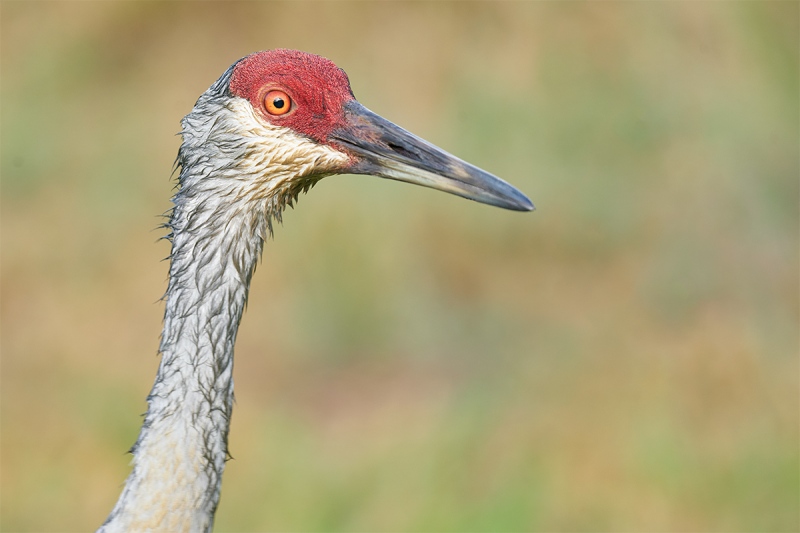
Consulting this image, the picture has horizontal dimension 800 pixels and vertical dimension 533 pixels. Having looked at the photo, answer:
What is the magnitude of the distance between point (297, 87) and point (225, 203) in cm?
45

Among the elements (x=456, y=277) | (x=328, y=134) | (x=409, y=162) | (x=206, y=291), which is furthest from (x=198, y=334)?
(x=456, y=277)

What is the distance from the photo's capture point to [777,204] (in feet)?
29.8

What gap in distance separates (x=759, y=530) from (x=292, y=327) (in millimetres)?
3919

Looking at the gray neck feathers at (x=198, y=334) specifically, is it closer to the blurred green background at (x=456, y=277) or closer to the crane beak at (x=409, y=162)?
the crane beak at (x=409, y=162)

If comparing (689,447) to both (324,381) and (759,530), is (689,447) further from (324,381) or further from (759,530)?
(324,381)

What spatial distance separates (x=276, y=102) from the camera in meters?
3.16

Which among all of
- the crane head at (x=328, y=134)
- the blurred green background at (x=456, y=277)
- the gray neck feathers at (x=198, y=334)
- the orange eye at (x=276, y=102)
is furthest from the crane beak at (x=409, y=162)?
the blurred green background at (x=456, y=277)

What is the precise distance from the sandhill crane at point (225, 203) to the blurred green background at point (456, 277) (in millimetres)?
3854

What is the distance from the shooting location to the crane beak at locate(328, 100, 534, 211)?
3.13m

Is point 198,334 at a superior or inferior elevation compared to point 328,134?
inferior

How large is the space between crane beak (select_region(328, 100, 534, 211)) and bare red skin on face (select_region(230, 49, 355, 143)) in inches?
2.0

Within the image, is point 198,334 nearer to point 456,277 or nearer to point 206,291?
point 206,291

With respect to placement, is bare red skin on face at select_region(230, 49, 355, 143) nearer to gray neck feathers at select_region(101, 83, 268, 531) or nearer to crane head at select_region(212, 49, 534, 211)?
crane head at select_region(212, 49, 534, 211)

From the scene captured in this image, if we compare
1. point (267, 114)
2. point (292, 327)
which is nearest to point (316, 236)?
point (292, 327)
